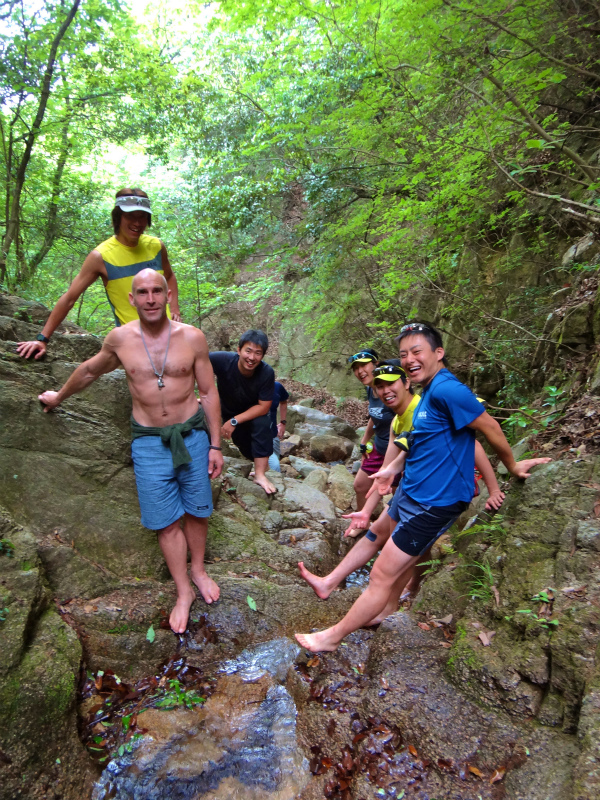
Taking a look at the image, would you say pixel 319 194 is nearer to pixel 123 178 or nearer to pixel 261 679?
pixel 123 178

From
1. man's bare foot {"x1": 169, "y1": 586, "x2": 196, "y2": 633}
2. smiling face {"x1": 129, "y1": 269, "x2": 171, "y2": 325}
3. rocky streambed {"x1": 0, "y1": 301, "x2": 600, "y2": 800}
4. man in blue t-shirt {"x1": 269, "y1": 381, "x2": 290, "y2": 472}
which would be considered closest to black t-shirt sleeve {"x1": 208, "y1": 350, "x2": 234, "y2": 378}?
man in blue t-shirt {"x1": 269, "y1": 381, "x2": 290, "y2": 472}

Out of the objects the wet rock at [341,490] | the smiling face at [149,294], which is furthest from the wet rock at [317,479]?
the smiling face at [149,294]

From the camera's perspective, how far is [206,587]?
3.16 metres

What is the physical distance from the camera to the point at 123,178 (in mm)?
13750

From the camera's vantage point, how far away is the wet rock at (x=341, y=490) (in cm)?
628

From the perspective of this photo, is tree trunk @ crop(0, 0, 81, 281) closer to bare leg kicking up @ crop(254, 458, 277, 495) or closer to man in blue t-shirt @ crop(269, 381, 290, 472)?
man in blue t-shirt @ crop(269, 381, 290, 472)

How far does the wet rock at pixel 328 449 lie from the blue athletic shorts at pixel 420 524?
20.1ft

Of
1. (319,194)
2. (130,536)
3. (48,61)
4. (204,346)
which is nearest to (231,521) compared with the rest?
(130,536)

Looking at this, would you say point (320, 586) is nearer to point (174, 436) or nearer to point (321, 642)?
point (321, 642)

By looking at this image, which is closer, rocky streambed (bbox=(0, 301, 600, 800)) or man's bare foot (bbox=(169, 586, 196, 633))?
rocky streambed (bbox=(0, 301, 600, 800))

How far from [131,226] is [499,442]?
9.87 feet

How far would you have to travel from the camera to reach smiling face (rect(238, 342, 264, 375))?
14.0 ft

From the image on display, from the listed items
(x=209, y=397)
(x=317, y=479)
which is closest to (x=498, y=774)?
(x=209, y=397)

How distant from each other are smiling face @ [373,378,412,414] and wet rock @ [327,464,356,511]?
3.00 m
